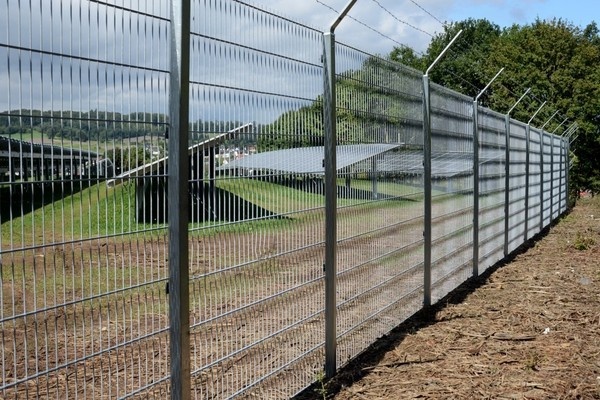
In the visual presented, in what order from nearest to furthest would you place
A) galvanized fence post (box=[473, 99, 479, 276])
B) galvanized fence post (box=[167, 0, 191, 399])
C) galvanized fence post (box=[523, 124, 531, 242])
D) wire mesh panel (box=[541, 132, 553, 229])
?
galvanized fence post (box=[167, 0, 191, 399])
galvanized fence post (box=[473, 99, 479, 276])
galvanized fence post (box=[523, 124, 531, 242])
wire mesh panel (box=[541, 132, 553, 229])

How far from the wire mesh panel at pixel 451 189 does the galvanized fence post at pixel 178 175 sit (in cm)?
470

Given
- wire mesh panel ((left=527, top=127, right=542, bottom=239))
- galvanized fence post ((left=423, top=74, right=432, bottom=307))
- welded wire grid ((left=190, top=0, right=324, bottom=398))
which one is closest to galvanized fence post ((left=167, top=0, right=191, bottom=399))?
welded wire grid ((left=190, top=0, right=324, bottom=398))

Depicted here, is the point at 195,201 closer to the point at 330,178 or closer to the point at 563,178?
the point at 330,178

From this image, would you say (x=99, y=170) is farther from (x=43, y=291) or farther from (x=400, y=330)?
(x=400, y=330)

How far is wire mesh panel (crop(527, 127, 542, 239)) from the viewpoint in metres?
15.1

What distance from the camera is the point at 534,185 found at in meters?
15.8

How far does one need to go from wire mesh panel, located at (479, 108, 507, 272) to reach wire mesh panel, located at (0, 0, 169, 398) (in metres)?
7.37

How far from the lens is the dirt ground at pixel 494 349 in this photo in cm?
530

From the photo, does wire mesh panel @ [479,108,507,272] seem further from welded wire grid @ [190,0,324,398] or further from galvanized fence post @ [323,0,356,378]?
welded wire grid @ [190,0,324,398]

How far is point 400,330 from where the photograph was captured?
6.80 m

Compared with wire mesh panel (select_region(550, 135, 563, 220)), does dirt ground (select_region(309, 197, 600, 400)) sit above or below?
below

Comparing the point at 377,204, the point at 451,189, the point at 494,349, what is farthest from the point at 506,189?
the point at 377,204

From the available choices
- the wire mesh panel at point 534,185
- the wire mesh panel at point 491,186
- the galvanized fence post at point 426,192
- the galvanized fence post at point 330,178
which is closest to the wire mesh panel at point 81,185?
the galvanized fence post at point 330,178

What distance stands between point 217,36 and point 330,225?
173 centimetres
